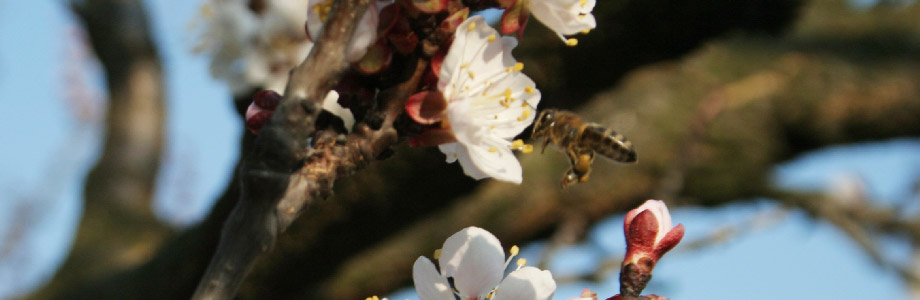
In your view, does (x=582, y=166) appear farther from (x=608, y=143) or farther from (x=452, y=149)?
(x=452, y=149)

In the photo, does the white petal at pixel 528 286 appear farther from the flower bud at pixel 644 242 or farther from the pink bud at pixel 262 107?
the pink bud at pixel 262 107

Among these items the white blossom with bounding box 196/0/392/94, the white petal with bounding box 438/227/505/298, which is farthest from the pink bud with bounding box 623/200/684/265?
the white blossom with bounding box 196/0/392/94

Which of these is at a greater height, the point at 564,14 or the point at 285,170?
the point at 564,14

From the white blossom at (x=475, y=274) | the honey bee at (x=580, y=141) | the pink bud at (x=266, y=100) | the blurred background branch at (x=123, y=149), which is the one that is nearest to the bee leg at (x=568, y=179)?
the honey bee at (x=580, y=141)

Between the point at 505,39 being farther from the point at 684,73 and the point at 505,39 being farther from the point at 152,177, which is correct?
the point at 152,177

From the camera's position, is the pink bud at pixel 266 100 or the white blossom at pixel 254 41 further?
the white blossom at pixel 254 41

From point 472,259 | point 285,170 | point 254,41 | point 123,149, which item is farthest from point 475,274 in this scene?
point 123,149
